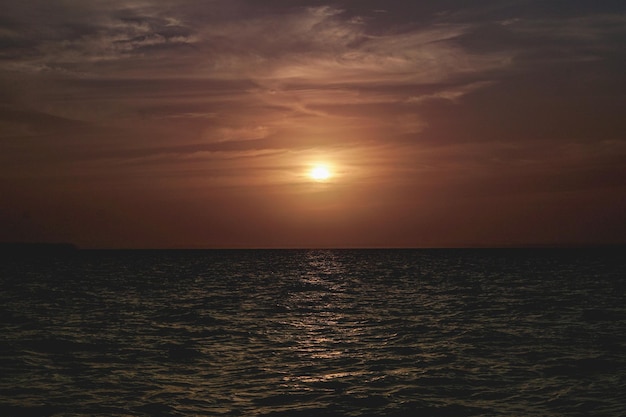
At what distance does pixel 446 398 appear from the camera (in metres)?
21.3

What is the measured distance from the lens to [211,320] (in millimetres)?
43219

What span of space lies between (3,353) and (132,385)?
920cm

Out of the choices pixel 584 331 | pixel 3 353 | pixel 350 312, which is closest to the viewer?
pixel 3 353

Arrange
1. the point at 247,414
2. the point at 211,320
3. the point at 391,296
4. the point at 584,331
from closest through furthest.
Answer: the point at 247,414 < the point at 584,331 < the point at 211,320 < the point at 391,296

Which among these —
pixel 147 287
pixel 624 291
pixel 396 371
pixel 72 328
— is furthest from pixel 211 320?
pixel 624 291

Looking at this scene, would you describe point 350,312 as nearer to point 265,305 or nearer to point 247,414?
point 265,305

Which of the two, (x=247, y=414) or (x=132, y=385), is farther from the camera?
(x=132, y=385)

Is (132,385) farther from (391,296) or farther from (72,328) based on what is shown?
(391,296)

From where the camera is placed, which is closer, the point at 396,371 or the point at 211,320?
the point at 396,371

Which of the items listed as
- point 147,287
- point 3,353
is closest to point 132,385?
point 3,353

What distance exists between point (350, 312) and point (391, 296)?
1568 centimetres

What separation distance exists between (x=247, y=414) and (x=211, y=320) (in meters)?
24.5

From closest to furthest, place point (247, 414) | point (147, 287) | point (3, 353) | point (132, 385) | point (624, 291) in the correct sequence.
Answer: point (247, 414) < point (132, 385) < point (3, 353) < point (624, 291) < point (147, 287)

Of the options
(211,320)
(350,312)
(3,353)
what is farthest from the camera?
(350,312)
